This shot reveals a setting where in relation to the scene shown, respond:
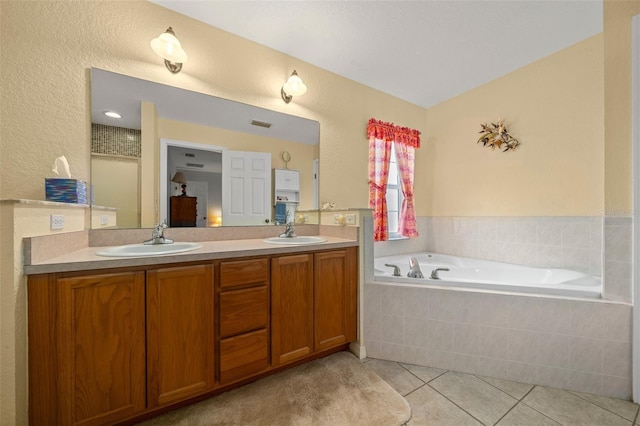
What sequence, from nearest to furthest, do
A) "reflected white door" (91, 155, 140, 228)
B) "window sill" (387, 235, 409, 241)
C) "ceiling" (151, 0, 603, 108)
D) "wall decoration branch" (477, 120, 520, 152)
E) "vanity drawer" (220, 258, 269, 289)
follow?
"vanity drawer" (220, 258, 269, 289) < "reflected white door" (91, 155, 140, 228) < "ceiling" (151, 0, 603, 108) < "wall decoration branch" (477, 120, 520, 152) < "window sill" (387, 235, 409, 241)

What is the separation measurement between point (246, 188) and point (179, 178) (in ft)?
1.58

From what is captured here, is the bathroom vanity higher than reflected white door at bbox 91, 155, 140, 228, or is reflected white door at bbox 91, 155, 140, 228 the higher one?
reflected white door at bbox 91, 155, 140, 228

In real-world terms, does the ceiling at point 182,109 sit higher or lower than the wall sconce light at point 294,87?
lower

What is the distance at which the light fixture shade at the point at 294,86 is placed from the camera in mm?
2004

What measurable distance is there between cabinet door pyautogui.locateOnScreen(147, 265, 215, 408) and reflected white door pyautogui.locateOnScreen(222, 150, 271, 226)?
2.30 ft

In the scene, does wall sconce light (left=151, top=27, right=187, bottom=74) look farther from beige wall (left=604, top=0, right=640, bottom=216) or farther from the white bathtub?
beige wall (left=604, top=0, right=640, bottom=216)

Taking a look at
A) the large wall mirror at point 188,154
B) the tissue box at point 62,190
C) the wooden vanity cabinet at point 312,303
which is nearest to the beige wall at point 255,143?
the large wall mirror at point 188,154

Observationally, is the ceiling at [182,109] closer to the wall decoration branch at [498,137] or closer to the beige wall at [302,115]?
the beige wall at [302,115]

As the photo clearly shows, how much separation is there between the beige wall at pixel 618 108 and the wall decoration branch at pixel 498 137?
96 centimetres

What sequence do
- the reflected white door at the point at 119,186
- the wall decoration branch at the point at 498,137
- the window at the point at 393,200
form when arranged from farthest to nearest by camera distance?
the window at the point at 393,200 < the wall decoration branch at the point at 498,137 < the reflected white door at the point at 119,186

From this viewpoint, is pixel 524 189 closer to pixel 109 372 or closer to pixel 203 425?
pixel 203 425

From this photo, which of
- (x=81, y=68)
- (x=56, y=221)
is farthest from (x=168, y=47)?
(x=56, y=221)

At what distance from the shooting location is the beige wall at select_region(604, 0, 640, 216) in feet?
4.39

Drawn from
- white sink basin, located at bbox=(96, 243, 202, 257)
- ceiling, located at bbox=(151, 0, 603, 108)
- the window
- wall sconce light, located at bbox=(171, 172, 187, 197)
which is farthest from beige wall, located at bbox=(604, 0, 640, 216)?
wall sconce light, located at bbox=(171, 172, 187, 197)
